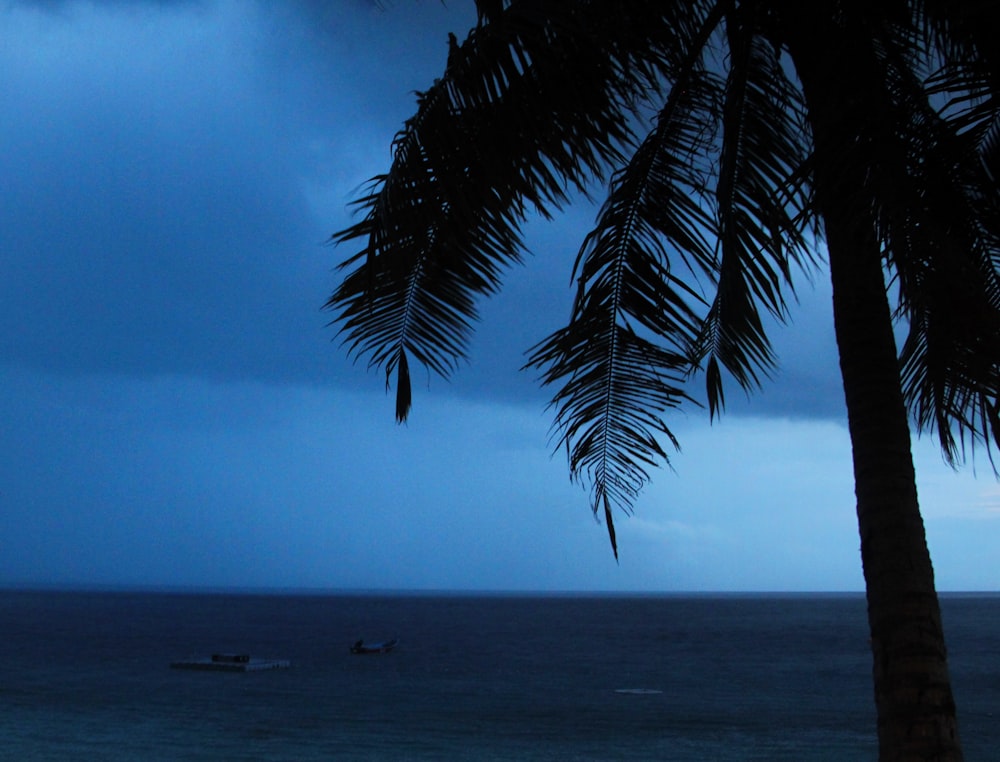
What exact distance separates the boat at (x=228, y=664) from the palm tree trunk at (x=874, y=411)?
108 ft

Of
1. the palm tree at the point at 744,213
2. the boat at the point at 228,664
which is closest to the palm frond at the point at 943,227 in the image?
the palm tree at the point at 744,213

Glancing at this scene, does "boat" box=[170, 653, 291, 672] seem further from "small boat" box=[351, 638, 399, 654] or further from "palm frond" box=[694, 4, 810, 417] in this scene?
"palm frond" box=[694, 4, 810, 417]

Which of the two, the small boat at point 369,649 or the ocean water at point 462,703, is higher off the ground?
the small boat at point 369,649

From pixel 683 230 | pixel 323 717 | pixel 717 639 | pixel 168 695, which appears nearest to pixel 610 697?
pixel 323 717

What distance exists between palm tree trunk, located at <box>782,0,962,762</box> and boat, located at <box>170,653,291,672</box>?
108 feet

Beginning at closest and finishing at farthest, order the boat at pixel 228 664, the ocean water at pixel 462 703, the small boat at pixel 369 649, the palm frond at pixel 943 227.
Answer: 1. the palm frond at pixel 943 227
2. the ocean water at pixel 462 703
3. the boat at pixel 228 664
4. the small boat at pixel 369 649

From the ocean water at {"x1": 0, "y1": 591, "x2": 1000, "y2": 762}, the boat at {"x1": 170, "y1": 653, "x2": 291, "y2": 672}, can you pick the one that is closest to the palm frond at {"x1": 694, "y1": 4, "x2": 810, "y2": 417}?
the ocean water at {"x1": 0, "y1": 591, "x2": 1000, "y2": 762}

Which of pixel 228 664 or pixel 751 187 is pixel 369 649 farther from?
pixel 751 187

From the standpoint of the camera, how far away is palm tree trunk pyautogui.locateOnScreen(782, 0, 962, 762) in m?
4.27

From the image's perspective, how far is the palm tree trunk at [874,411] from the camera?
4273 millimetres

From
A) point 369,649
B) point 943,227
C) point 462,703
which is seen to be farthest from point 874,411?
point 369,649

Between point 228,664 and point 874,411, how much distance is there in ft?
111

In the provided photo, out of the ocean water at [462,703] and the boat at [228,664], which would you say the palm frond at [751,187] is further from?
the boat at [228,664]

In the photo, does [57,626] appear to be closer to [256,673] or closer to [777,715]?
[256,673]
